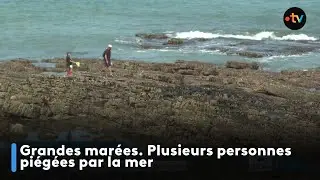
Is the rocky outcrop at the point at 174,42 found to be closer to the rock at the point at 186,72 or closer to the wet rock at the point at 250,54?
the wet rock at the point at 250,54

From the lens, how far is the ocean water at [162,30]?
134 ft

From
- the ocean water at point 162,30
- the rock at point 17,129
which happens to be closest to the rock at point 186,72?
the ocean water at point 162,30

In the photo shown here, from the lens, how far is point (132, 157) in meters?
12.4

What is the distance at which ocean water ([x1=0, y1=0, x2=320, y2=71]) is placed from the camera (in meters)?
→ 40.9

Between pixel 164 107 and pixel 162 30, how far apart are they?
124 feet

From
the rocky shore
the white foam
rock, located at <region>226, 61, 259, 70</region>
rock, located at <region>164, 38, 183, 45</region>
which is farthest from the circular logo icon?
the white foam

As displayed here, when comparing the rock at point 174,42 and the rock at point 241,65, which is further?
the rock at point 174,42

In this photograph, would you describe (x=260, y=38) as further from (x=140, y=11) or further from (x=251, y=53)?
(x=140, y=11)

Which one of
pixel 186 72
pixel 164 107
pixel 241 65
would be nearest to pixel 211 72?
pixel 186 72

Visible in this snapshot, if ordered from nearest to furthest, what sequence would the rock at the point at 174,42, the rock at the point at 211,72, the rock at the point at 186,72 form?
the rock at the point at 211,72, the rock at the point at 186,72, the rock at the point at 174,42

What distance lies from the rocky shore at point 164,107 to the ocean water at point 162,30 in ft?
34.2

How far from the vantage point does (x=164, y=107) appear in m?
19.8

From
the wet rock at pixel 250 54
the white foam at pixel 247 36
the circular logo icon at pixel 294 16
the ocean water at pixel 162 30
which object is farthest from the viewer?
the white foam at pixel 247 36

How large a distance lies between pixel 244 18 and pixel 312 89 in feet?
132
